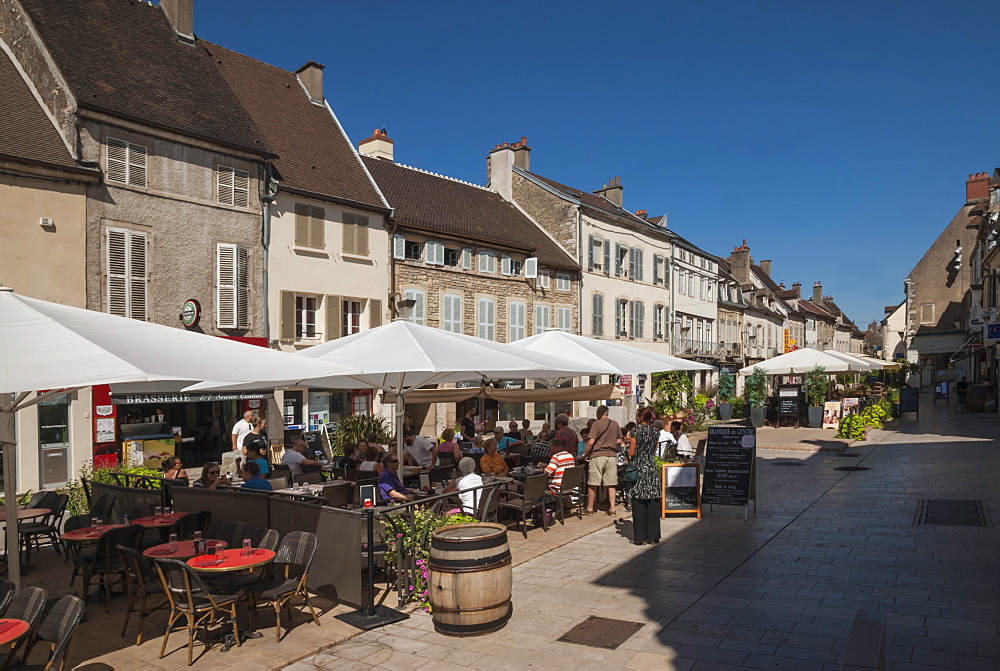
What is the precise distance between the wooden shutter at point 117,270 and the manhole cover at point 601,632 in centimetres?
1247

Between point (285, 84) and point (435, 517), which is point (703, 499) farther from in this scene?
point (285, 84)

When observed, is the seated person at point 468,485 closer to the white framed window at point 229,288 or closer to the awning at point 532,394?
the awning at point 532,394

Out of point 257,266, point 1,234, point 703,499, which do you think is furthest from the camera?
point 257,266

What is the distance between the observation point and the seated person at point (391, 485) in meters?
8.30

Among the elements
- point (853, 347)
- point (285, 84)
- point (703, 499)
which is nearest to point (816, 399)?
point (703, 499)

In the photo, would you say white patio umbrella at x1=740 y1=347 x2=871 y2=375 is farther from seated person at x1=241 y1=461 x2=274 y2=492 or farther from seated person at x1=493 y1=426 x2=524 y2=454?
seated person at x1=241 y1=461 x2=274 y2=492

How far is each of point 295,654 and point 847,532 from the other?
6793 mm

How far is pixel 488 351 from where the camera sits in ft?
29.3

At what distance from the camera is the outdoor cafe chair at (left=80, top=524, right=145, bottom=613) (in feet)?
20.6

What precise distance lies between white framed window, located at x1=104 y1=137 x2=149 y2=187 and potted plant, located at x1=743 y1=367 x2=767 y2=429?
18.7 metres

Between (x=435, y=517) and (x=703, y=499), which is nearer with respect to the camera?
(x=435, y=517)

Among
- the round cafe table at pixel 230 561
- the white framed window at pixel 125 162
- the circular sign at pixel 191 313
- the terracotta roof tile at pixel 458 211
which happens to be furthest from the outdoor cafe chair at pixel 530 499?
the terracotta roof tile at pixel 458 211

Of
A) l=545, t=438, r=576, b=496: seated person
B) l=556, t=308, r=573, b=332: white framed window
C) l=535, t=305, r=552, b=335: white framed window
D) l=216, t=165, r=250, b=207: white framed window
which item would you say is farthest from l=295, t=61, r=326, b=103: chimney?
l=545, t=438, r=576, b=496: seated person

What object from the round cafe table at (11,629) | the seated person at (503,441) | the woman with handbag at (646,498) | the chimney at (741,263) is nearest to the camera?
the round cafe table at (11,629)
